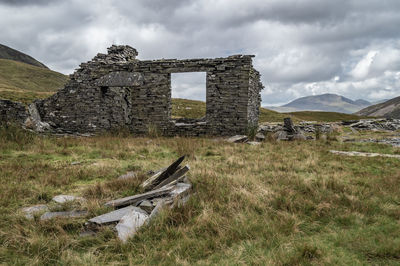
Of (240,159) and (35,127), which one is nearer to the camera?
(240,159)

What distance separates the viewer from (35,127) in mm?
12062

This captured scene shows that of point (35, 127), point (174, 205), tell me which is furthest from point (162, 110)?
point (174, 205)

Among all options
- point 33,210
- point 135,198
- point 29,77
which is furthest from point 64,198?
point 29,77

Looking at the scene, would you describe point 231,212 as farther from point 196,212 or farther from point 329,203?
point 329,203

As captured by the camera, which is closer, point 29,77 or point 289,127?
point 289,127

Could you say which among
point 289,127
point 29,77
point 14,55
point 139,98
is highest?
point 14,55

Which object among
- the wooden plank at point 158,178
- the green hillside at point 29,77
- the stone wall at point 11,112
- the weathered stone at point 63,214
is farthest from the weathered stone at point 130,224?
the green hillside at point 29,77

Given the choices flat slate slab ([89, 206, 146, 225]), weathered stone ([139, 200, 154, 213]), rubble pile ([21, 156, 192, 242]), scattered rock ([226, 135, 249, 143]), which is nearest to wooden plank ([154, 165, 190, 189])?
rubble pile ([21, 156, 192, 242])

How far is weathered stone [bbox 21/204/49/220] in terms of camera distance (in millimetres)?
3510

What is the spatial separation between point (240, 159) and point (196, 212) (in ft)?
11.7

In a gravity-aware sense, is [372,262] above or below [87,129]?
below

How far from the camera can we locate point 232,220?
3.32 metres

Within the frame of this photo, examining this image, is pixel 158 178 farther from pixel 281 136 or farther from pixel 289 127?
pixel 289 127

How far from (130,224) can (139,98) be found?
11.0m
